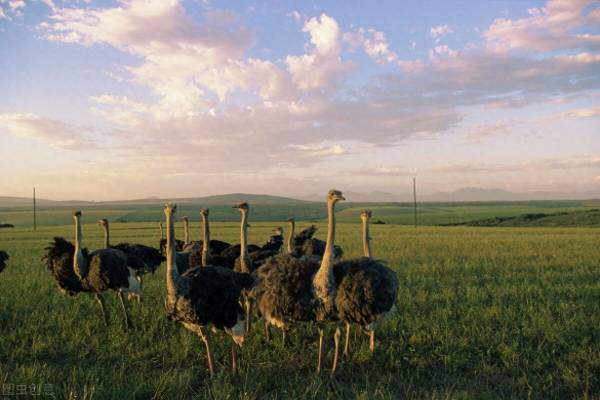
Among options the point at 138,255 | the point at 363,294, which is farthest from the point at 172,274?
the point at 138,255

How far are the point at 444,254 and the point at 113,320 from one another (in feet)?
45.1

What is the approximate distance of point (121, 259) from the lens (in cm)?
892

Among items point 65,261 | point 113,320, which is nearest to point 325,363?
point 113,320

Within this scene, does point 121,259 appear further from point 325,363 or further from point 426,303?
point 426,303

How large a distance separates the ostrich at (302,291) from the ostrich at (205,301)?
0.48 m

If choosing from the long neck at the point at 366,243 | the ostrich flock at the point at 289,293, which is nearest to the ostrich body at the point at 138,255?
the ostrich flock at the point at 289,293

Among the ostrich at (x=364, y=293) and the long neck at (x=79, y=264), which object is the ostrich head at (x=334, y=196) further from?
the long neck at (x=79, y=264)

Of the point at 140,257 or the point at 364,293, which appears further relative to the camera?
the point at 140,257

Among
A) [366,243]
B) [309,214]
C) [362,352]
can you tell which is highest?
[366,243]

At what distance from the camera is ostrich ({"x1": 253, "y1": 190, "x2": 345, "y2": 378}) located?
19.9ft

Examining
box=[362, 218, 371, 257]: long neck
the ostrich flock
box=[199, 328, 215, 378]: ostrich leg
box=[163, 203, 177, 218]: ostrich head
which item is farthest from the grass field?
box=[163, 203, 177, 218]: ostrich head

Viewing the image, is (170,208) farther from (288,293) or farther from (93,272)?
(93,272)

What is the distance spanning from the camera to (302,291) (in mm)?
6262

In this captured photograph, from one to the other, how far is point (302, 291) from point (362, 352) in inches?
57.8
